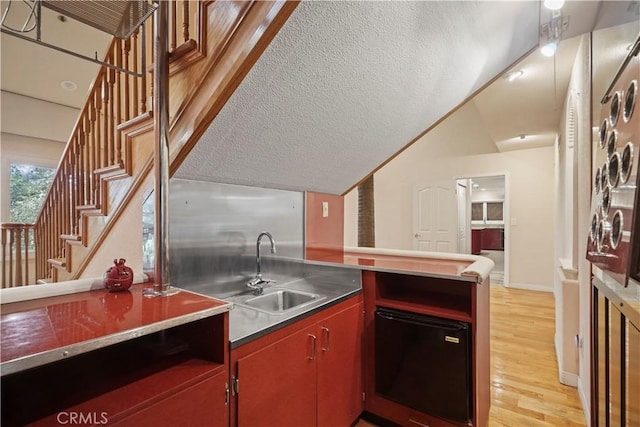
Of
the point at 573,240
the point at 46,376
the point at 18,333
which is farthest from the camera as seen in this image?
the point at 573,240

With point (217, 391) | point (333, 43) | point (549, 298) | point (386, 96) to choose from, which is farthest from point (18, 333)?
point (549, 298)

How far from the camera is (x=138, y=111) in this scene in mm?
1709

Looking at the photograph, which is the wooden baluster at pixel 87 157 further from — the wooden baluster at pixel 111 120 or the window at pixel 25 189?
the window at pixel 25 189

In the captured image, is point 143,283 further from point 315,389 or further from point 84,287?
point 315,389

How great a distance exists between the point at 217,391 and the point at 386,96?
153 centimetres

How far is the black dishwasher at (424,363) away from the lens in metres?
1.55

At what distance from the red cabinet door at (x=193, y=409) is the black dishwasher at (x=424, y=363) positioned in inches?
40.5

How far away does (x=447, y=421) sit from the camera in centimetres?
160

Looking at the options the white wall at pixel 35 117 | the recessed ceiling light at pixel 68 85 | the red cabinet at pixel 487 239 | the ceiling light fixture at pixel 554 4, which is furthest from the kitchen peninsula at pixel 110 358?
the red cabinet at pixel 487 239

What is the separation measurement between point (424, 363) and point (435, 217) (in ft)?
14.1

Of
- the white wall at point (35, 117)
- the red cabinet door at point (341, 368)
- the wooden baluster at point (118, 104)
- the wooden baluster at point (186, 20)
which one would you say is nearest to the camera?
the wooden baluster at point (186, 20)

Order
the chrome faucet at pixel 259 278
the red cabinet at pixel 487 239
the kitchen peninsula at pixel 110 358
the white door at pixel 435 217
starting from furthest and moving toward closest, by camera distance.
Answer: the red cabinet at pixel 487 239 → the white door at pixel 435 217 → the chrome faucet at pixel 259 278 → the kitchen peninsula at pixel 110 358

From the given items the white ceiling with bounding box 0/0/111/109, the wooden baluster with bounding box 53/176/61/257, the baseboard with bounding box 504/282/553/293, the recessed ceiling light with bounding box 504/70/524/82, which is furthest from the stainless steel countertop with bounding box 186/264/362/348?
the baseboard with bounding box 504/282/553/293

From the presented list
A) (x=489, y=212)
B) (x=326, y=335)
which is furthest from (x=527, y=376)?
(x=489, y=212)
